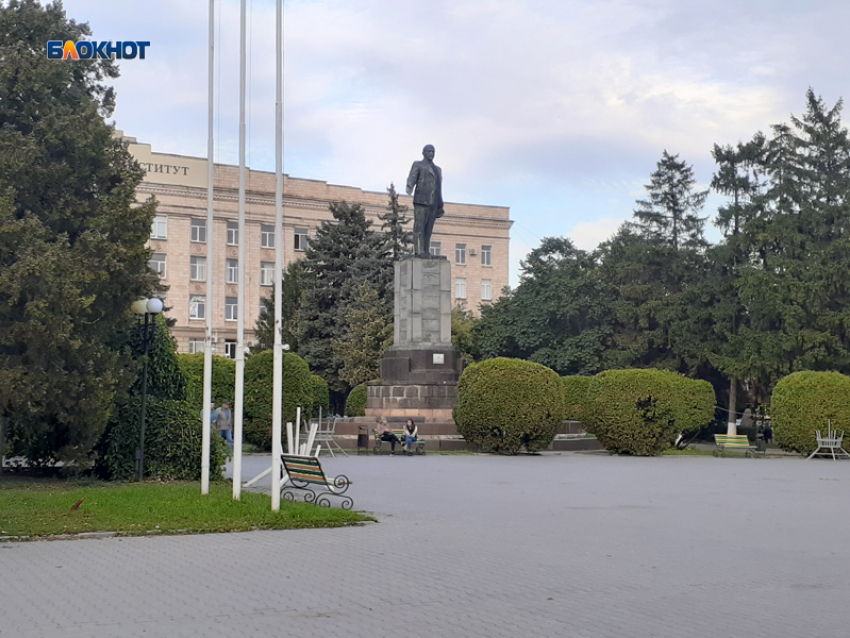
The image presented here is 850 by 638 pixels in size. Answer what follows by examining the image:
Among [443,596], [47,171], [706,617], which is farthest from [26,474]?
[706,617]

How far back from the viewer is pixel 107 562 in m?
9.25

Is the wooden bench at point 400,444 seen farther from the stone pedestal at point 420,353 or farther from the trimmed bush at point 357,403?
the trimmed bush at point 357,403

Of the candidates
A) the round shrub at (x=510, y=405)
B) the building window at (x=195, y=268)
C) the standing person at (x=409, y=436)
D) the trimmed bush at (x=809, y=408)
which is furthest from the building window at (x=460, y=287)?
the round shrub at (x=510, y=405)

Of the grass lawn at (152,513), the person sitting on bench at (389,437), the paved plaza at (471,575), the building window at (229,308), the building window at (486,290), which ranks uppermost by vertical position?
the building window at (486,290)

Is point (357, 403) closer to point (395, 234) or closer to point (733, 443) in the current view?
point (733, 443)

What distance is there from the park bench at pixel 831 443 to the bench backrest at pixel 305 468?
58.3 feet

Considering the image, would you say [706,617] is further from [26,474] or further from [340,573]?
[26,474]

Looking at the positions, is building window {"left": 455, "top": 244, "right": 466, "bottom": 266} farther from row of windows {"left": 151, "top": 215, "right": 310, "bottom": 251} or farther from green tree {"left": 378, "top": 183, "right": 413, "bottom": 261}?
green tree {"left": 378, "top": 183, "right": 413, "bottom": 261}

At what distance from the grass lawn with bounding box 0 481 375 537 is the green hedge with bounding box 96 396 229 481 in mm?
2272

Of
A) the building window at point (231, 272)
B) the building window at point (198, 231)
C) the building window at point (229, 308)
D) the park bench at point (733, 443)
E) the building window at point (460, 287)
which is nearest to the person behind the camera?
the park bench at point (733, 443)

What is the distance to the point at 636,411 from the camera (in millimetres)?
27359

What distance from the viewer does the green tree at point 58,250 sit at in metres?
15.7

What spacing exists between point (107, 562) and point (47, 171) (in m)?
9.60

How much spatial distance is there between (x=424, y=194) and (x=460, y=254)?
51.3 metres
